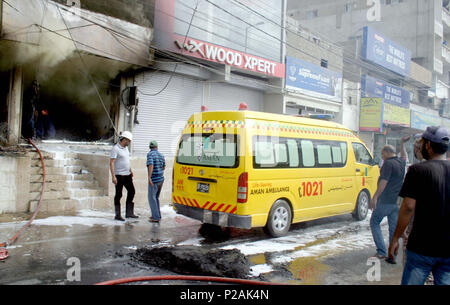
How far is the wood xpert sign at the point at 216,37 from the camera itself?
457 inches

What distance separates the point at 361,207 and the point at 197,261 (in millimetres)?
5702

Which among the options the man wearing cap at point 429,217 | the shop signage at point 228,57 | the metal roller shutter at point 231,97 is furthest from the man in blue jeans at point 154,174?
the metal roller shutter at point 231,97

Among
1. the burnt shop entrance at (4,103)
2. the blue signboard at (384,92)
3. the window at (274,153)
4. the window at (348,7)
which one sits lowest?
the window at (274,153)

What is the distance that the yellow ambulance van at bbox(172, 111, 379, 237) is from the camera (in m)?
6.41

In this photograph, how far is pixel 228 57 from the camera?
13.4m

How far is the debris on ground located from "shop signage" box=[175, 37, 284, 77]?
7994 millimetres

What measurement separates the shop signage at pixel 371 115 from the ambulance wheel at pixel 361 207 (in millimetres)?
14713

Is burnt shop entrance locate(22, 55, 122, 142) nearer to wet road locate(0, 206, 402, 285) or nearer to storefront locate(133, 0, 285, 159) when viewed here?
storefront locate(133, 0, 285, 159)

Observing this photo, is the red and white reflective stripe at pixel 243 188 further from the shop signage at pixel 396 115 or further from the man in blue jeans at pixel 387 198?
the shop signage at pixel 396 115

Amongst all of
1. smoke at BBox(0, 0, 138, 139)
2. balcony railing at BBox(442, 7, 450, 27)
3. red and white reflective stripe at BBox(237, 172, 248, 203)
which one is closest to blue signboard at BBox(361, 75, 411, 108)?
balcony railing at BBox(442, 7, 450, 27)

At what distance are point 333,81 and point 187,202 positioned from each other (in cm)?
1559

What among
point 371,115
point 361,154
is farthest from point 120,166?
point 371,115

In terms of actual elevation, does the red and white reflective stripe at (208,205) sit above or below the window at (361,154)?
below

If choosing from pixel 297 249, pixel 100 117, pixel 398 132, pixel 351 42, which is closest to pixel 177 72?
pixel 100 117
